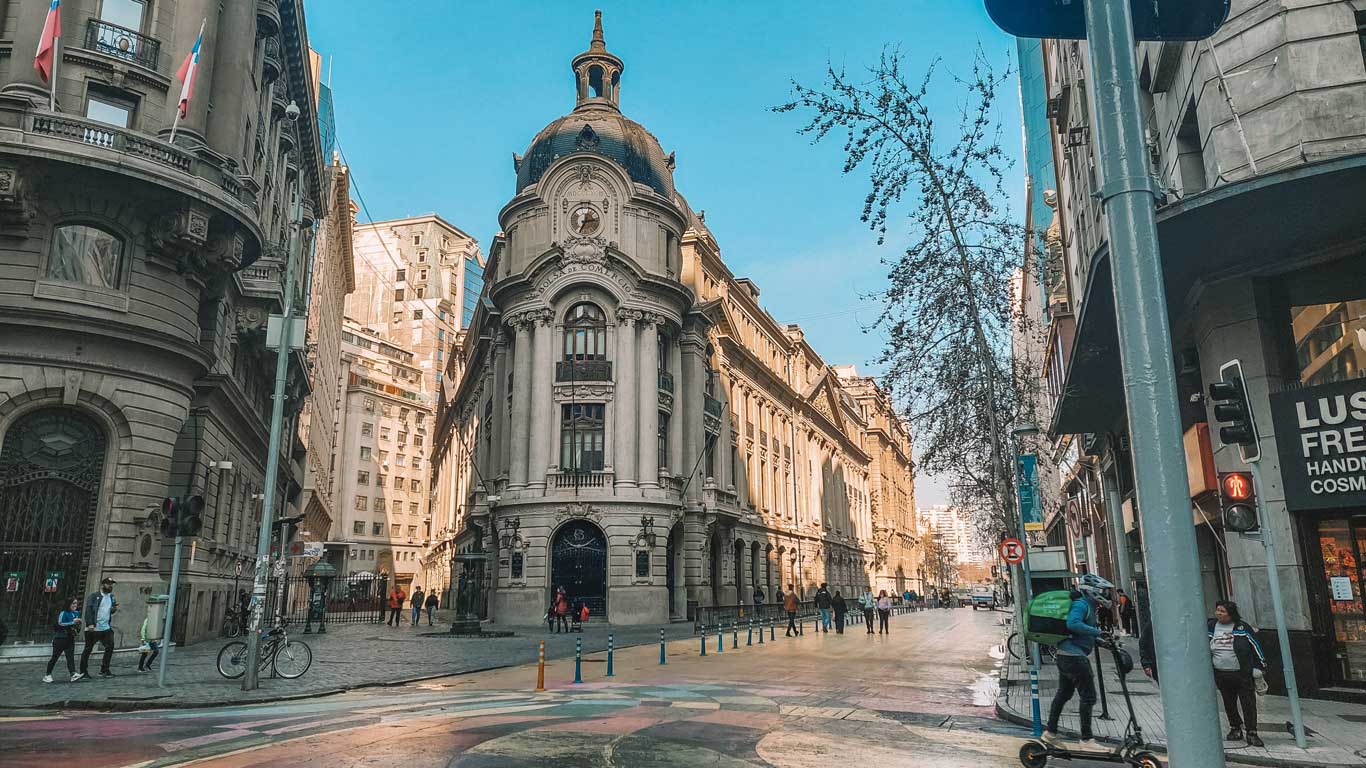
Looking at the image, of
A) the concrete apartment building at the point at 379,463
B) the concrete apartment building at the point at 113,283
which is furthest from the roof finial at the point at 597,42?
the concrete apartment building at the point at 379,463

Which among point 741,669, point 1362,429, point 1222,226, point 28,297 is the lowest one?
point 741,669

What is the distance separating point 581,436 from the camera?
4284 centimetres

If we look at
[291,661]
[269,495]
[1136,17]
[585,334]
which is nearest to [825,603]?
[585,334]

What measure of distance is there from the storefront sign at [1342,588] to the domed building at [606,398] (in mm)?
22316

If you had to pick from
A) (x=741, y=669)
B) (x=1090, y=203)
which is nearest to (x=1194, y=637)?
(x=741, y=669)

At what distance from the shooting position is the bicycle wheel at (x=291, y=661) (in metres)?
17.8

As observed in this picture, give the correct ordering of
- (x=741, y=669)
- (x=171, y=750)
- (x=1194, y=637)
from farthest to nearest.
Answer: (x=741, y=669)
(x=171, y=750)
(x=1194, y=637)

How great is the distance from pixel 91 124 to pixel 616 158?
94.9ft

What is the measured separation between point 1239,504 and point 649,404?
34001mm

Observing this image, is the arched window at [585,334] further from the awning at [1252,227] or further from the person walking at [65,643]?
the awning at [1252,227]

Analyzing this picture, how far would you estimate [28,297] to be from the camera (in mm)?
20641

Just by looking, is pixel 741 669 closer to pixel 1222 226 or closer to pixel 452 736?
pixel 452 736

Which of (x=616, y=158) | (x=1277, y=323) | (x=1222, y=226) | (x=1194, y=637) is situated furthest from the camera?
(x=616, y=158)

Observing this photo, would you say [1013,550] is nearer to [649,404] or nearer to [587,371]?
[649,404]
